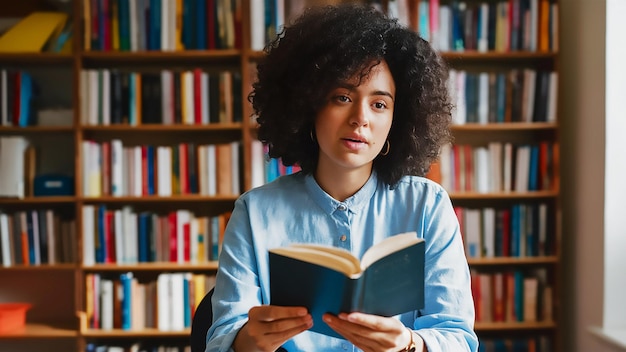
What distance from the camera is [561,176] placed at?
3.35 m

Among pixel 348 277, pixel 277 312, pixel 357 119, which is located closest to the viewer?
pixel 348 277

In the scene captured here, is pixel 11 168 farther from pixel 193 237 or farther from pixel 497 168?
pixel 497 168

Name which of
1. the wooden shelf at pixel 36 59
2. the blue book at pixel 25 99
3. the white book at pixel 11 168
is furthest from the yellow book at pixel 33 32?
the white book at pixel 11 168

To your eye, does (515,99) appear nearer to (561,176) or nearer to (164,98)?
(561,176)

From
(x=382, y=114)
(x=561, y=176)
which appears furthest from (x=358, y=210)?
(x=561, y=176)

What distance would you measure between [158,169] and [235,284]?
6.14ft

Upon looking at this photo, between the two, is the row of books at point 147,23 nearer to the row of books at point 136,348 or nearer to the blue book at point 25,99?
the blue book at point 25,99

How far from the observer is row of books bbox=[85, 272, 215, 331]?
3104 millimetres

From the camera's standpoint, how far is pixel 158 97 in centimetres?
312

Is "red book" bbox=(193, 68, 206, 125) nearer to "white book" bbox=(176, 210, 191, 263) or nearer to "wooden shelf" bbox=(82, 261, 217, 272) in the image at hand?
"white book" bbox=(176, 210, 191, 263)

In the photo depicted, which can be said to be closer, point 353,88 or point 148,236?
point 353,88

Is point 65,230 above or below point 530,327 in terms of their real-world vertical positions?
above

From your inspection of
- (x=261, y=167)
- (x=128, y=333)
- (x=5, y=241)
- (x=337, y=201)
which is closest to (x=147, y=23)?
(x=261, y=167)

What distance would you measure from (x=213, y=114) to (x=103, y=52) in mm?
574
